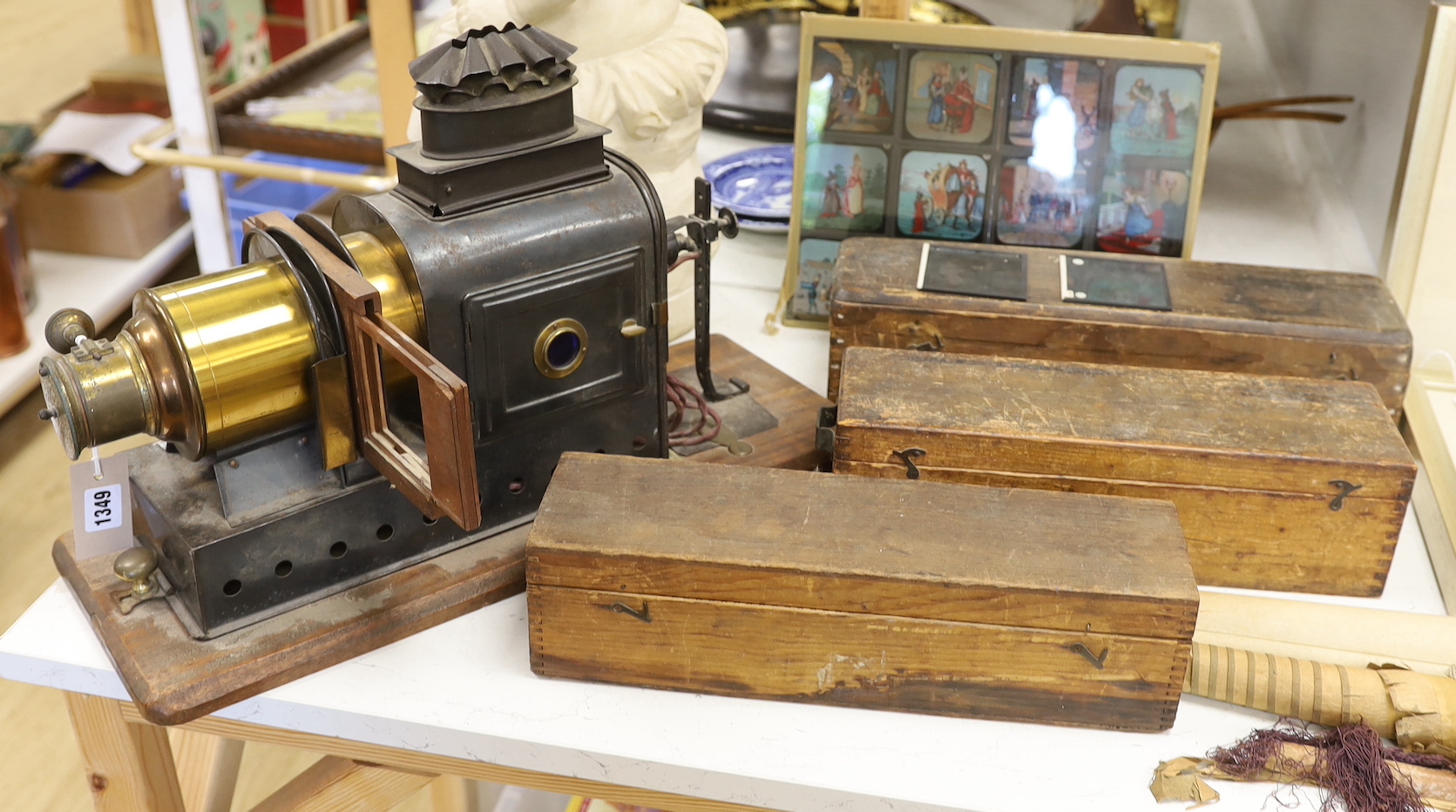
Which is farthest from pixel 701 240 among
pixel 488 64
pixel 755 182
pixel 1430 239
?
pixel 1430 239

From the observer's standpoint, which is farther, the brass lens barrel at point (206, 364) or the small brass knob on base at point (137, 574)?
the small brass knob on base at point (137, 574)

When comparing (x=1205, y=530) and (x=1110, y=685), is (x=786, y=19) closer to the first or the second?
(x=1205, y=530)

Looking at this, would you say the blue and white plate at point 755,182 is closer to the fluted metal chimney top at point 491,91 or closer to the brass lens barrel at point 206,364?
the fluted metal chimney top at point 491,91

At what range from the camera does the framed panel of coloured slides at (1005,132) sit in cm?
164

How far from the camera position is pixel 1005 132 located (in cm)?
168

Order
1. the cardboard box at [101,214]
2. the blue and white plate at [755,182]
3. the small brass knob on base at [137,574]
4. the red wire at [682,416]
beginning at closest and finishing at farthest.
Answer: the small brass knob on base at [137,574], the red wire at [682,416], the blue and white plate at [755,182], the cardboard box at [101,214]

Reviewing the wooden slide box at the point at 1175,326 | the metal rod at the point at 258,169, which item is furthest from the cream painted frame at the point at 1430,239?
the metal rod at the point at 258,169

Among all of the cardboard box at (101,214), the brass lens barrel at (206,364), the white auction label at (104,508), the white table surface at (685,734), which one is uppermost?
the brass lens barrel at (206,364)

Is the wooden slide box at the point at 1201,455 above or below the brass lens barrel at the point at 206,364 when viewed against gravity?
below

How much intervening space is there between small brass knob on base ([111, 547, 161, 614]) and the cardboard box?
1947 mm

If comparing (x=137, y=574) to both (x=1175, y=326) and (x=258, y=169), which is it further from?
(x=258, y=169)

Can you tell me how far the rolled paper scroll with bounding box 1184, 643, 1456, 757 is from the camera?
1100mm

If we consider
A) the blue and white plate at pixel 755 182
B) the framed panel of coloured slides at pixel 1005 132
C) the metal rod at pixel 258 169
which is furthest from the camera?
the metal rod at pixel 258 169

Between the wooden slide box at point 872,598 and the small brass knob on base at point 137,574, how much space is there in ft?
1.18
